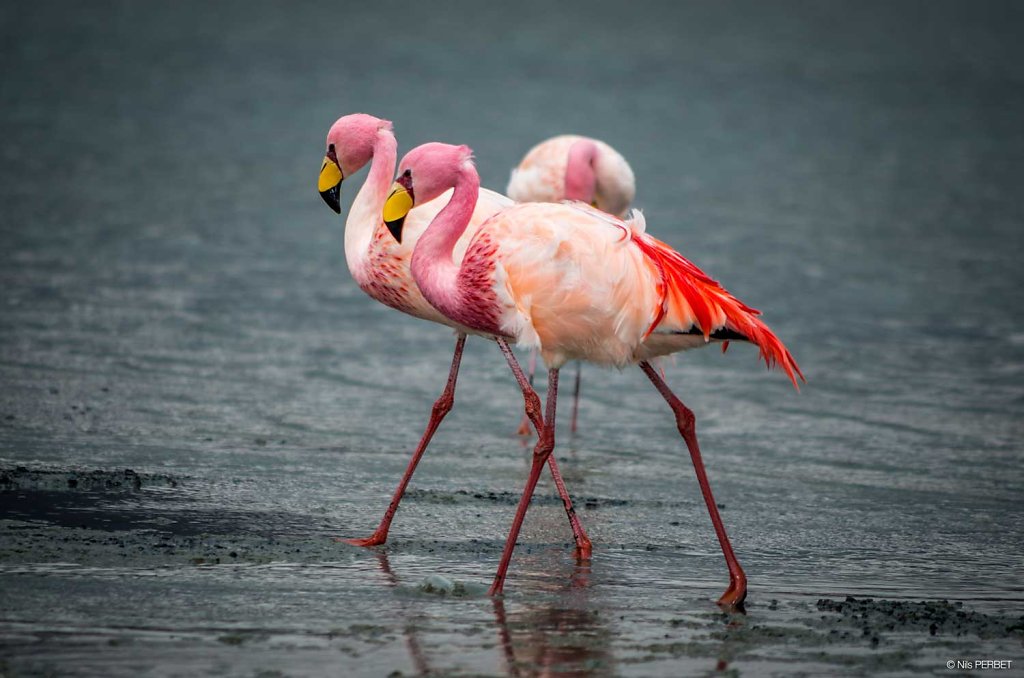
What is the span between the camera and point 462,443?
27.5ft

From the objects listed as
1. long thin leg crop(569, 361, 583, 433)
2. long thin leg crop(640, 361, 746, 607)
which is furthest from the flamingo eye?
long thin leg crop(569, 361, 583, 433)

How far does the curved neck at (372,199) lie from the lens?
23.6 ft

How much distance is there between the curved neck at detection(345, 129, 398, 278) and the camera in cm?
719

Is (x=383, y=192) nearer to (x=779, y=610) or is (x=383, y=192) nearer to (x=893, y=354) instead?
(x=779, y=610)

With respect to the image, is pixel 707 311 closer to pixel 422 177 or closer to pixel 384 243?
pixel 422 177

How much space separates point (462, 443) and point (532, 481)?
239cm

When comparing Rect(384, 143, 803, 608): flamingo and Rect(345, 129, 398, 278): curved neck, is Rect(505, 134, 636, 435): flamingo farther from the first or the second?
Rect(384, 143, 803, 608): flamingo

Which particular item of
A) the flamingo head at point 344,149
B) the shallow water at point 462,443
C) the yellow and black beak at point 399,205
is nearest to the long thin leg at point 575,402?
the shallow water at point 462,443

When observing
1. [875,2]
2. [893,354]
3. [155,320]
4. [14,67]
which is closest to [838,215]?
[893,354]

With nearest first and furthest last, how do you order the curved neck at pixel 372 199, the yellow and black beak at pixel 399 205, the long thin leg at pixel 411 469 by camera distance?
1. the yellow and black beak at pixel 399 205
2. the long thin leg at pixel 411 469
3. the curved neck at pixel 372 199

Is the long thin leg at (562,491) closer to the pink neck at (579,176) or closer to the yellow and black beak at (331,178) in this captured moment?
the yellow and black beak at (331,178)

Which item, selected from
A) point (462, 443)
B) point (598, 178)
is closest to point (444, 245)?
point (462, 443)

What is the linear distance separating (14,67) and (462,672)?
2925cm

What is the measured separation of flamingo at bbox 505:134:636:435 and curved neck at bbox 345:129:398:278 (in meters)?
3.02
